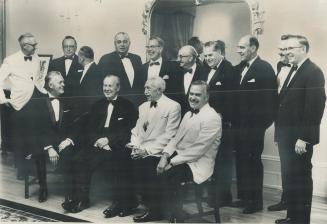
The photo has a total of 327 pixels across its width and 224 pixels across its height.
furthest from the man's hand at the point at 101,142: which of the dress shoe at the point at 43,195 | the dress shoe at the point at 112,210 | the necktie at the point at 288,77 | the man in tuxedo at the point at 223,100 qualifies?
the necktie at the point at 288,77

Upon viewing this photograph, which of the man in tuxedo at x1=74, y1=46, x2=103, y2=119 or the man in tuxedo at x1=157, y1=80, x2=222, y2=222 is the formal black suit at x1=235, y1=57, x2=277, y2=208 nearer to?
the man in tuxedo at x1=157, y1=80, x2=222, y2=222

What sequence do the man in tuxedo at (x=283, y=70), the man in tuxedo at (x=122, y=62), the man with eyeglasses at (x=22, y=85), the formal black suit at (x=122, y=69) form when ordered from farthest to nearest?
the man with eyeglasses at (x=22, y=85) → the man in tuxedo at (x=122, y=62) → the formal black suit at (x=122, y=69) → the man in tuxedo at (x=283, y=70)

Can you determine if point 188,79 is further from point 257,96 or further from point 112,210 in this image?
point 112,210

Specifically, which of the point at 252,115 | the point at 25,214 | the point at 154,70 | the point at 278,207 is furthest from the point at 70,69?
the point at 278,207

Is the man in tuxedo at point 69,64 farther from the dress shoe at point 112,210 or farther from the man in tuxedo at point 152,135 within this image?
the dress shoe at point 112,210

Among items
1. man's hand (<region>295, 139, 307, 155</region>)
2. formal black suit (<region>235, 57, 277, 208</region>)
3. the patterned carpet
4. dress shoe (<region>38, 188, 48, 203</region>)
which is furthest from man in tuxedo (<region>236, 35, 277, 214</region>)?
dress shoe (<region>38, 188, 48, 203</region>)

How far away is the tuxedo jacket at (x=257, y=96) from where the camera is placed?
419 cm

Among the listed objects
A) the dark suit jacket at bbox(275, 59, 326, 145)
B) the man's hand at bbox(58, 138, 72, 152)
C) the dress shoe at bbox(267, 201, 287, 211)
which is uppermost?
the dark suit jacket at bbox(275, 59, 326, 145)

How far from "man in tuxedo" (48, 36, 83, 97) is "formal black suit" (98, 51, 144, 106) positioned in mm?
295

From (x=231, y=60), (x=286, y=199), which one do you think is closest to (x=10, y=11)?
(x=231, y=60)

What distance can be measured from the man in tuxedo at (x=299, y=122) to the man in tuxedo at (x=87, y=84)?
1813 mm

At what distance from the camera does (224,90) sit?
432 cm

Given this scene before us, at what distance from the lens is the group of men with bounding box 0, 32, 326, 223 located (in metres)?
4.02

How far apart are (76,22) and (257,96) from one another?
1973 mm
